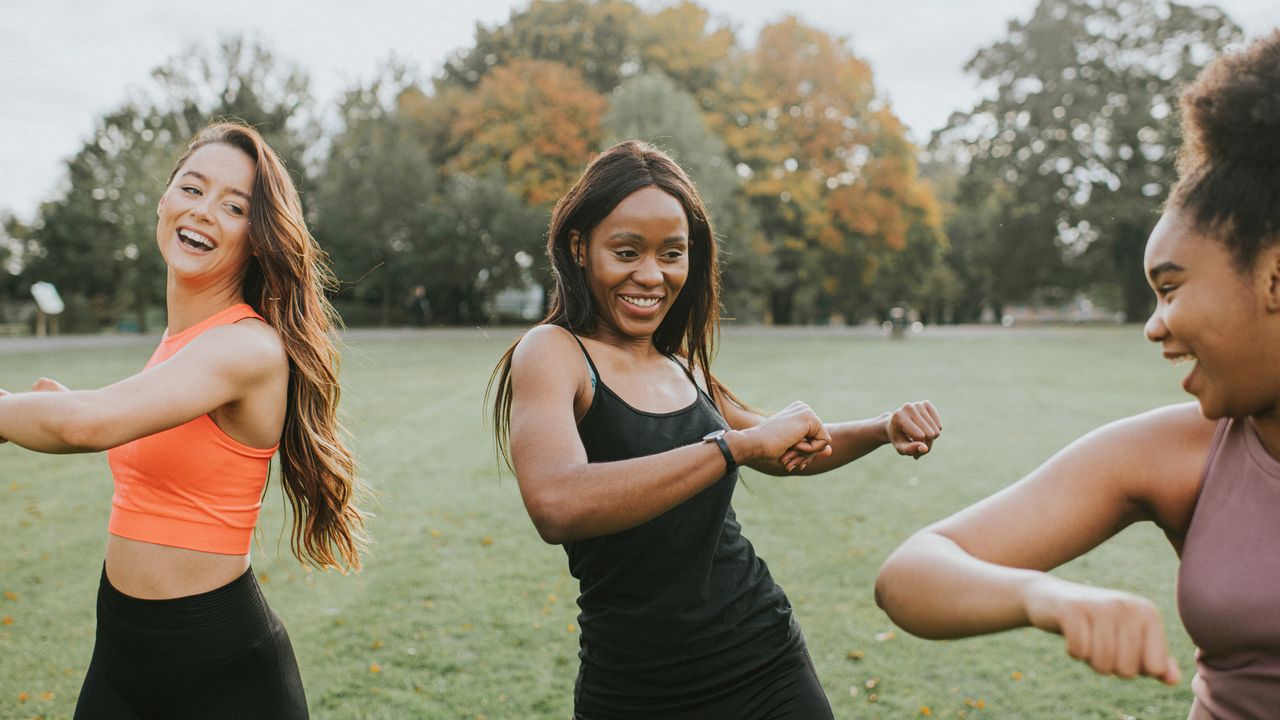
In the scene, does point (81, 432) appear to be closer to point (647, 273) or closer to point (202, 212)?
point (202, 212)

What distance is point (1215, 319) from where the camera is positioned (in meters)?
1.60

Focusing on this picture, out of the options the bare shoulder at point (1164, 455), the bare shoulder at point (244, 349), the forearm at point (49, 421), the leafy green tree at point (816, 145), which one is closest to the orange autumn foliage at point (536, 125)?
the leafy green tree at point (816, 145)

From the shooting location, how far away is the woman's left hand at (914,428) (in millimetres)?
2566

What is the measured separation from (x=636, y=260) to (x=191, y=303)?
4.35ft

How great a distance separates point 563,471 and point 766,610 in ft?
2.79

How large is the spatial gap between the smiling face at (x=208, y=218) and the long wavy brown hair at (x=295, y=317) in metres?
0.04

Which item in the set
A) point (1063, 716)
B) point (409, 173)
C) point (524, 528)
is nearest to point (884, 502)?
point (524, 528)

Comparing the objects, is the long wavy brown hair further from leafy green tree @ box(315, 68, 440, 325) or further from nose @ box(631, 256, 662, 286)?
leafy green tree @ box(315, 68, 440, 325)

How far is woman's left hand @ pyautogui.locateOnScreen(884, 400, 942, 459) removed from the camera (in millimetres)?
2566

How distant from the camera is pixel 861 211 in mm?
44625

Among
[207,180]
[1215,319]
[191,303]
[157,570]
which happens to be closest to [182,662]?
[157,570]

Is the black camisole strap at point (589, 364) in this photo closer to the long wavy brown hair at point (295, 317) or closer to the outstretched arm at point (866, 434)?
the outstretched arm at point (866, 434)

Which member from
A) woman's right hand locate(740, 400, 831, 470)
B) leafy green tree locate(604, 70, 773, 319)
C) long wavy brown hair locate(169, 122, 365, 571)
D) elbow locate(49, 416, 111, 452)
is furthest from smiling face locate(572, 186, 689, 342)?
leafy green tree locate(604, 70, 773, 319)

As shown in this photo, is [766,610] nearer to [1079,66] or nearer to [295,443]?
[295,443]
